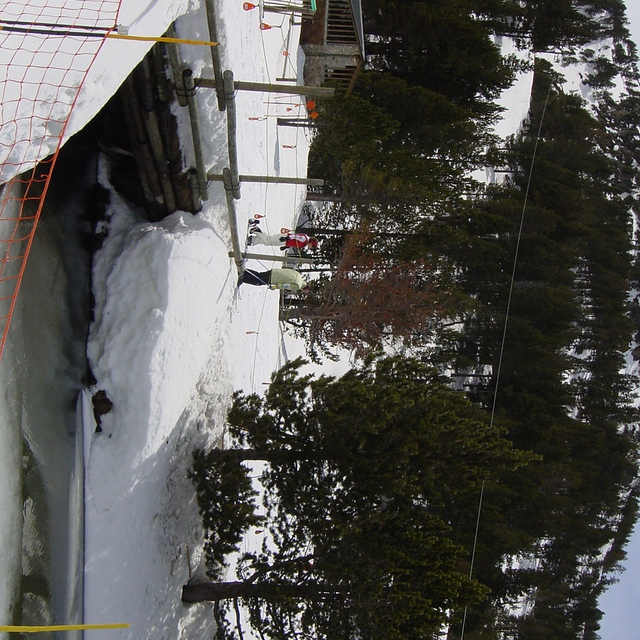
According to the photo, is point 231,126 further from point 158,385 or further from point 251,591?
point 251,591

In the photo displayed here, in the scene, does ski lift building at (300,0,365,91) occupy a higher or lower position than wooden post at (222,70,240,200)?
higher

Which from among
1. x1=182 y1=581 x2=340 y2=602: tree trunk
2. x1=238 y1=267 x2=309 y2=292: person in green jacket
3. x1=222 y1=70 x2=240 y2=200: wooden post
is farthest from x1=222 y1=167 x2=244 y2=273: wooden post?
x1=182 y1=581 x2=340 y2=602: tree trunk

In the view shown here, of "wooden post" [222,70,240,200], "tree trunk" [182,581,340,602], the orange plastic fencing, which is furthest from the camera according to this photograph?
"tree trunk" [182,581,340,602]

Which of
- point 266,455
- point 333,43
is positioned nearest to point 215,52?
point 266,455

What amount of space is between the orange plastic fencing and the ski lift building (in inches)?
493

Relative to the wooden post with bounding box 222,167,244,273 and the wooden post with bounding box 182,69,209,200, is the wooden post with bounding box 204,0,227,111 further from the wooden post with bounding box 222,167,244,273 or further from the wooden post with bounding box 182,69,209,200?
the wooden post with bounding box 222,167,244,273

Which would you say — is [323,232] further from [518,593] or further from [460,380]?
[518,593]

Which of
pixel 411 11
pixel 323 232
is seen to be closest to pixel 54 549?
pixel 323 232

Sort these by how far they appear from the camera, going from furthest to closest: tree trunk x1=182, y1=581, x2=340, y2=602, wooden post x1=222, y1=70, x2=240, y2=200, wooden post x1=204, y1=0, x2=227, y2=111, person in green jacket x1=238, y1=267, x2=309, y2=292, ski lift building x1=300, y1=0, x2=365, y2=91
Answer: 1. ski lift building x1=300, y1=0, x2=365, y2=91
2. person in green jacket x1=238, y1=267, x2=309, y2=292
3. tree trunk x1=182, y1=581, x2=340, y2=602
4. wooden post x1=222, y1=70, x2=240, y2=200
5. wooden post x1=204, y1=0, x2=227, y2=111

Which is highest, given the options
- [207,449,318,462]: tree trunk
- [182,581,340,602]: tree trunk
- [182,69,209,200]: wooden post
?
[182,69,209,200]: wooden post

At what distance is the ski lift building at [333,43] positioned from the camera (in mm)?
Answer: 18766

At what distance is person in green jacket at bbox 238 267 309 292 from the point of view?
12.9 m

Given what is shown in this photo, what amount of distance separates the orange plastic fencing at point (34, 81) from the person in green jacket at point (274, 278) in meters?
5.79

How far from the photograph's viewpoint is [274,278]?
12.9 m
